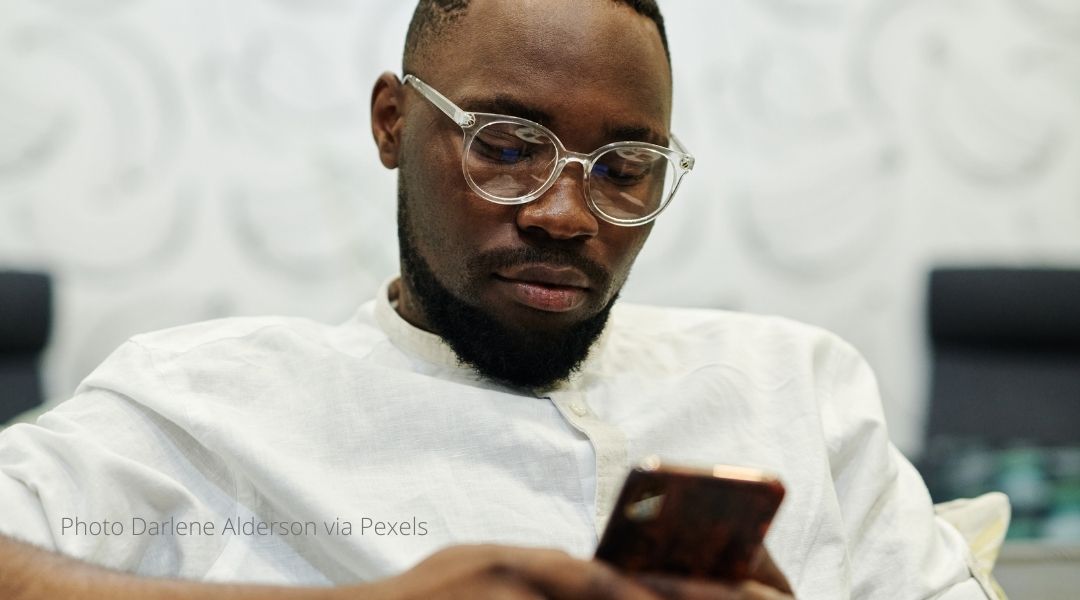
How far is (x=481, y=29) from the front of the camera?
3.31ft

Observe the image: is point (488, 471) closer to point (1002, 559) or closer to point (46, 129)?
point (1002, 559)

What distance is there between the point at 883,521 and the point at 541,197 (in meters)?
0.53

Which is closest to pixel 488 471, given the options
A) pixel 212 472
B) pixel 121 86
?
pixel 212 472

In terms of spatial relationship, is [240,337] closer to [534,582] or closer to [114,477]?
[114,477]

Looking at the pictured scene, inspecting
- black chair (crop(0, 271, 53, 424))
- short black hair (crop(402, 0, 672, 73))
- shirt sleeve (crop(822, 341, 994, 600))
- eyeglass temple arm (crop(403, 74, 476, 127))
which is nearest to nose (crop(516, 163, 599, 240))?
eyeglass temple arm (crop(403, 74, 476, 127))

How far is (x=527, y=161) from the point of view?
970 mm

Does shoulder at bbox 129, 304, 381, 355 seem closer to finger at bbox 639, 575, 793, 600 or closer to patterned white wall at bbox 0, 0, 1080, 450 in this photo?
finger at bbox 639, 575, 793, 600

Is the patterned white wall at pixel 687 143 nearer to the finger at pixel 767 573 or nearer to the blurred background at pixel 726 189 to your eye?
the blurred background at pixel 726 189

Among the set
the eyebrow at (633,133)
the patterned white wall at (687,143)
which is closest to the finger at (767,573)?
the eyebrow at (633,133)

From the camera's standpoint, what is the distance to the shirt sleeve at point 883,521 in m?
1.00

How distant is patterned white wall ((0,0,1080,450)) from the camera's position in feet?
6.23

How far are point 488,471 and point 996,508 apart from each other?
0.71 m

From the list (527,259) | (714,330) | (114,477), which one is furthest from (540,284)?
(114,477)

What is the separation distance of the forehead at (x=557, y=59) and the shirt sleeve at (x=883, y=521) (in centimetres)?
42
